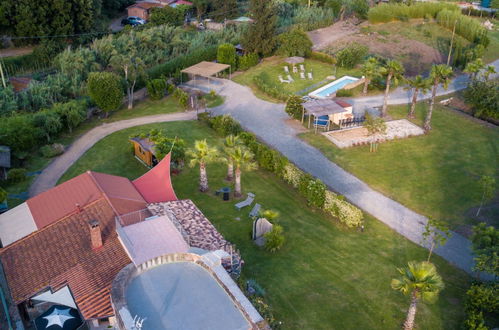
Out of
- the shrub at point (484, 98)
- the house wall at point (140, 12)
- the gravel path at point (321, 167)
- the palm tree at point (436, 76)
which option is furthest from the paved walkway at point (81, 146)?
the house wall at point (140, 12)

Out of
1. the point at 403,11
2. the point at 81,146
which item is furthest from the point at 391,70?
the point at 403,11

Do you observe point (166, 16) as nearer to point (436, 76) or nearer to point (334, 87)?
point (334, 87)

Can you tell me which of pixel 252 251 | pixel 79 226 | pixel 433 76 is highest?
pixel 433 76

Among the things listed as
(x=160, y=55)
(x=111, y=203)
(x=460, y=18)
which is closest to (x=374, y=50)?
(x=460, y=18)

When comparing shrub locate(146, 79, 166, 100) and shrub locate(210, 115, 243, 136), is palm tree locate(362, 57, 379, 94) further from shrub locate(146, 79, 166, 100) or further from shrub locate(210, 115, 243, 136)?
shrub locate(146, 79, 166, 100)

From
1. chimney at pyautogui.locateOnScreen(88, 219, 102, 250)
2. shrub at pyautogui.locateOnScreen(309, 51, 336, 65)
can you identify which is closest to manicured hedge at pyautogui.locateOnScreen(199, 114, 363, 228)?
chimney at pyautogui.locateOnScreen(88, 219, 102, 250)

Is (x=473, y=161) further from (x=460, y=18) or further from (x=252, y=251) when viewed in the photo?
(x=460, y=18)
